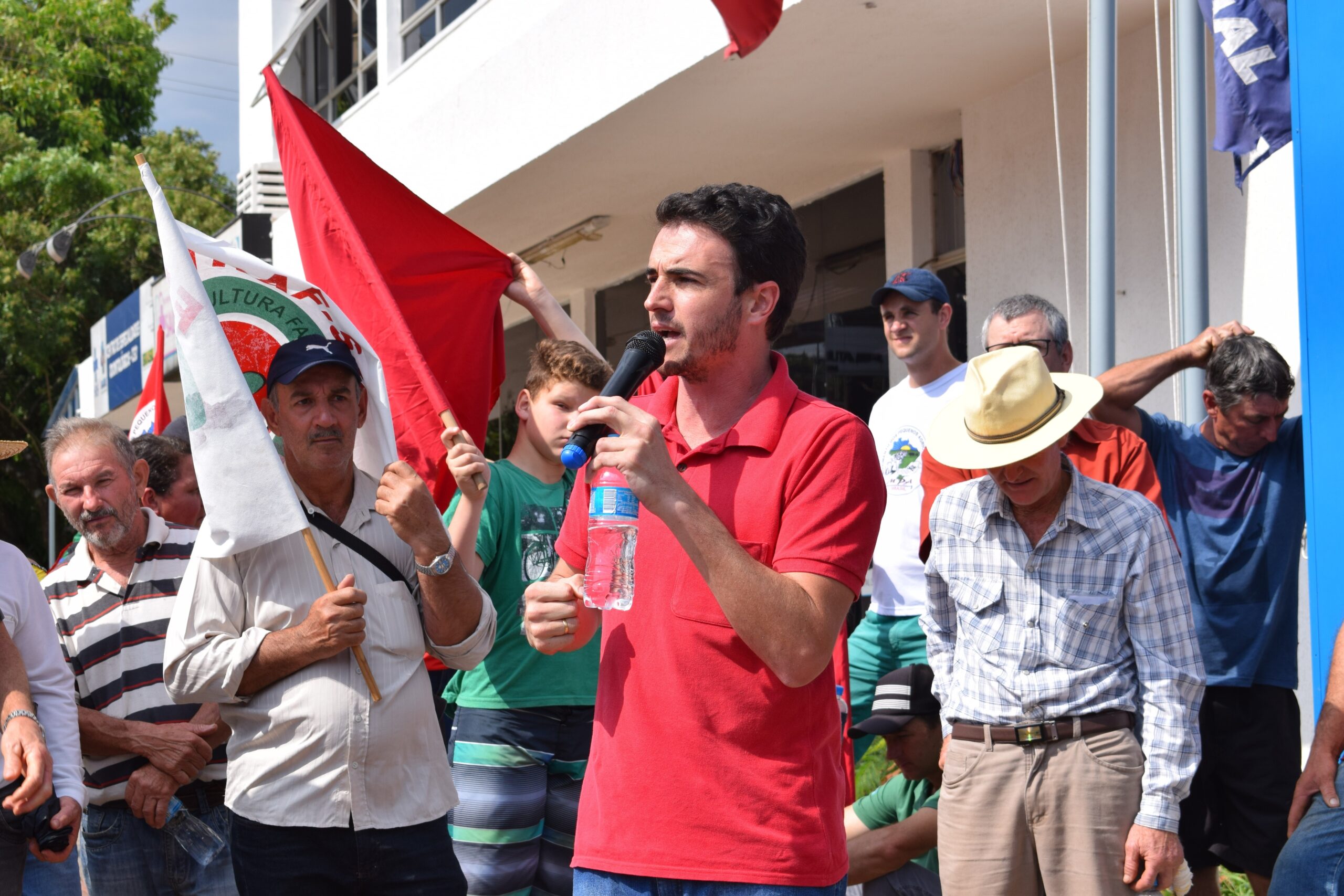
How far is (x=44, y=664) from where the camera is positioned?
383cm

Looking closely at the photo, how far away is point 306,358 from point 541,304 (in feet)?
5.43

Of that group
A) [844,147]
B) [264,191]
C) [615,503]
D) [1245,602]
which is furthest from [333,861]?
[264,191]

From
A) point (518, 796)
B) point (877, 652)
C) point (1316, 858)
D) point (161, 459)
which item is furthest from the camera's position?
point (161, 459)

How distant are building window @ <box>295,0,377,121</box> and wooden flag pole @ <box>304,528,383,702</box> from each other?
11.3 metres

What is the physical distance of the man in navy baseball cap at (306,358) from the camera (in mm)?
3764

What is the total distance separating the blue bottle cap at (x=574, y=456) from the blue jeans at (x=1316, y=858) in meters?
1.95

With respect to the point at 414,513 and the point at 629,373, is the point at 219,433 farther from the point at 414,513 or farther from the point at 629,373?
the point at 629,373

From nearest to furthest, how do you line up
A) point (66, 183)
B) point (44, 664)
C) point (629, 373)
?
1. point (629, 373)
2. point (44, 664)
3. point (66, 183)

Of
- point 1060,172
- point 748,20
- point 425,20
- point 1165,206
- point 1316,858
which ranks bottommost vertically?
point 1316,858

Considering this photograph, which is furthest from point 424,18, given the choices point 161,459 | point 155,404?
point 161,459

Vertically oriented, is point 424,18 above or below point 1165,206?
above

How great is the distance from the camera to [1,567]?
3.80m

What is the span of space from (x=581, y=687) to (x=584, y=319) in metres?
10.5

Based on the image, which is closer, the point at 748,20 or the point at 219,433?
the point at 219,433
